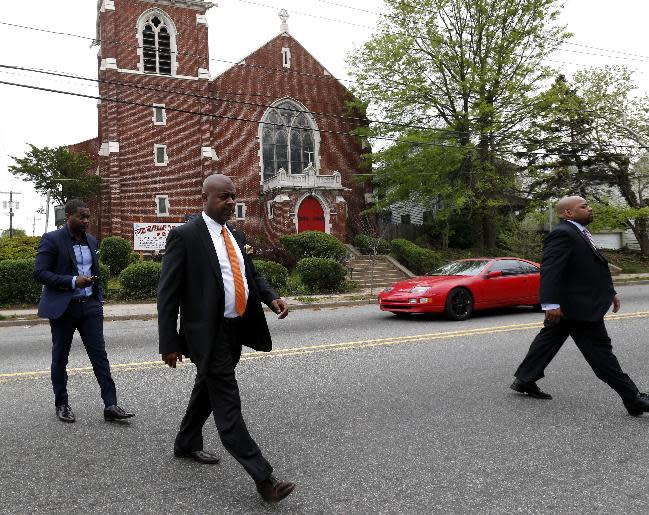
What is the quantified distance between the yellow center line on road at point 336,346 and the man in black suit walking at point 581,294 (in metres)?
3.66

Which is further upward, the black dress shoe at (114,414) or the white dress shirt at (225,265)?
the white dress shirt at (225,265)

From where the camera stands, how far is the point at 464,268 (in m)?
13.5

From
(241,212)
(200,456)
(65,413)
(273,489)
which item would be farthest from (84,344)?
(241,212)

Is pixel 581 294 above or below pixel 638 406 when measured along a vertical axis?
above

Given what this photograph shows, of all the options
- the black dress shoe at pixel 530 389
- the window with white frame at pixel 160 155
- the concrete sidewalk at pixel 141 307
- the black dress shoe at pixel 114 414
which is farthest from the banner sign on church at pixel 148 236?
the black dress shoe at pixel 530 389

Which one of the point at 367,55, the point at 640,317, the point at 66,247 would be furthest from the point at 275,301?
the point at 367,55

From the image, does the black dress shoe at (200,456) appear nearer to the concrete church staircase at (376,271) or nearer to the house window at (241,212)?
the concrete church staircase at (376,271)

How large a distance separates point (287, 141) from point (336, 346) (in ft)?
96.2

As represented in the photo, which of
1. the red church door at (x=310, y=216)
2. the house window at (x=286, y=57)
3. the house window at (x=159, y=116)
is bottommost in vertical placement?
the red church door at (x=310, y=216)

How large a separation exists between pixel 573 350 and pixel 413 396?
340cm

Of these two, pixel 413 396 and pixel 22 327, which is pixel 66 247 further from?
pixel 22 327

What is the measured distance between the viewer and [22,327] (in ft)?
43.6

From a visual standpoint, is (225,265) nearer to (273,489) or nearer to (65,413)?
(273,489)

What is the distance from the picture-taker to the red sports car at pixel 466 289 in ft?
39.9
